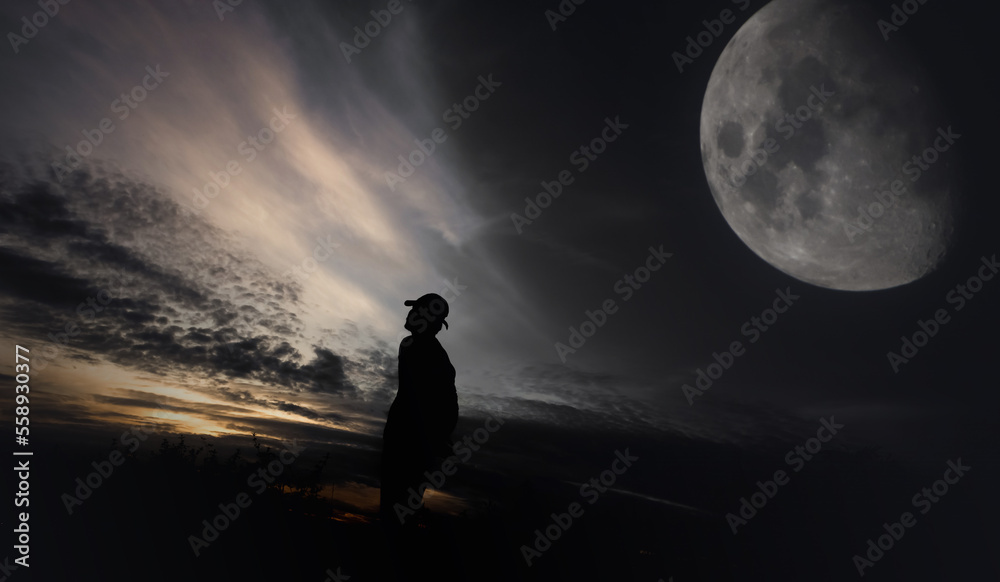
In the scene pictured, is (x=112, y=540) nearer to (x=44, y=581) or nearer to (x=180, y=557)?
(x=44, y=581)

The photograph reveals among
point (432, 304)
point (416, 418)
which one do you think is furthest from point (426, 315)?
point (416, 418)

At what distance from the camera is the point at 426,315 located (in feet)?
23.8

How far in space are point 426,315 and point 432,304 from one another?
209mm

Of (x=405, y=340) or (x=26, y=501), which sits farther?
(x=26, y=501)

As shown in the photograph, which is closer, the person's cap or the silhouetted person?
the silhouetted person

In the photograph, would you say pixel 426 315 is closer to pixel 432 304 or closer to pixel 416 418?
pixel 432 304

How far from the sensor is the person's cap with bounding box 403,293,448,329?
24.0 ft

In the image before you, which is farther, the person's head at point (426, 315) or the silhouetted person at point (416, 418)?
the person's head at point (426, 315)

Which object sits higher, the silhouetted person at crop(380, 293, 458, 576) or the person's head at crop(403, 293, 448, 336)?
the person's head at crop(403, 293, 448, 336)

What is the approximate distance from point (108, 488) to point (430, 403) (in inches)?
7889

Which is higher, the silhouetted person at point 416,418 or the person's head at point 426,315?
the person's head at point 426,315

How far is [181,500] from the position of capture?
128500mm

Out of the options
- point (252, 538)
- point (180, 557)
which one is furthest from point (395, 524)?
point (180, 557)

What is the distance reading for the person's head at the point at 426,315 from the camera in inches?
285
